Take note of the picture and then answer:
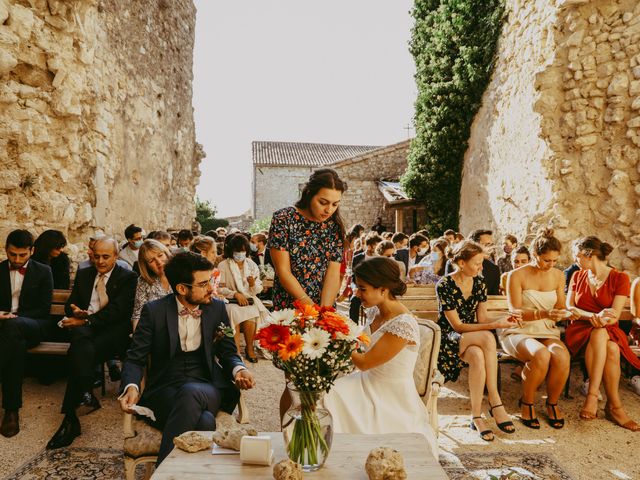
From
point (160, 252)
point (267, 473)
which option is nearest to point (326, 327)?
point (267, 473)

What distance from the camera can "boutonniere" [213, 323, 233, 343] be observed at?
290cm

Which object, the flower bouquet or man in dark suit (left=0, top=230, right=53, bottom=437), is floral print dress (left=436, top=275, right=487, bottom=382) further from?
man in dark suit (left=0, top=230, right=53, bottom=437)

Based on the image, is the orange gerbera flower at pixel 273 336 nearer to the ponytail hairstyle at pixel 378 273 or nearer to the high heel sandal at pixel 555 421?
the ponytail hairstyle at pixel 378 273

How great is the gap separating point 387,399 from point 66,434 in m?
2.64

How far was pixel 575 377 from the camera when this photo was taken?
228 inches

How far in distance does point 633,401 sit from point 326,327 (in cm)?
463

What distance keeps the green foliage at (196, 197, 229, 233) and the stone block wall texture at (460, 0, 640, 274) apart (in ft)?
76.4

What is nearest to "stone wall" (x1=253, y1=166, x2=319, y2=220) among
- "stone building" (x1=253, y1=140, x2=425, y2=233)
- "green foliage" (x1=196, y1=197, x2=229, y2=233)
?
"stone building" (x1=253, y1=140, x2=425, y2=233)

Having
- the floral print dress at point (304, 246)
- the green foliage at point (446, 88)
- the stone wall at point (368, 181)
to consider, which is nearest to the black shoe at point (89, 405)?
the floral print dress at point (304, 246)

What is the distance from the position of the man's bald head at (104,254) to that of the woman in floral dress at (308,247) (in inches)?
72.0

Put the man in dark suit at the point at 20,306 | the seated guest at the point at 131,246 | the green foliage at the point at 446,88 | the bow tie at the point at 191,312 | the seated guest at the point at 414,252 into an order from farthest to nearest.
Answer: the green foliage at the point at 446,88
the seated guest at the point at 414,252
the seated guest at the point at 131,246
the man in dark suit at the point at 20,306
the bow tie at the point at 191,312

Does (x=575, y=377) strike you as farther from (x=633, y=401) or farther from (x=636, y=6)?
(x=636, y=6)

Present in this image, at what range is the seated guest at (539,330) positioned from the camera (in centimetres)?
439

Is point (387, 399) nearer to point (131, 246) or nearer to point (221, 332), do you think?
point (221, 332)
